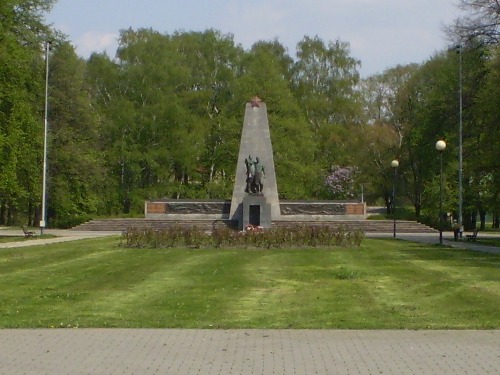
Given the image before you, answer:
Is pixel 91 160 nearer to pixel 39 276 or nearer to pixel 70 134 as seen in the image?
pixel 70 134

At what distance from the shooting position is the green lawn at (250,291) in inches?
478

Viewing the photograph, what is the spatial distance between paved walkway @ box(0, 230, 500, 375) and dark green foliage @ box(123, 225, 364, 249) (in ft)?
63.0

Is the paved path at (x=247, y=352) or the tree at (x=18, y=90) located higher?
the tree at (x=18, y=90)

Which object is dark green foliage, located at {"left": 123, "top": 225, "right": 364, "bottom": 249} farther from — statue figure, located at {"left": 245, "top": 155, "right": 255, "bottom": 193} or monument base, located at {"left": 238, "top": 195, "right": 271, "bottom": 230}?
statue figure, located at {"left": 245, "top": 155, "right": 255, "bottom": 193}

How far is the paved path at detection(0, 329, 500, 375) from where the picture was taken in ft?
29.0

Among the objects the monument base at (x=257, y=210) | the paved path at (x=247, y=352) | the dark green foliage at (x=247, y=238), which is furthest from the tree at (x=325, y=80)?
the paved path at (x=247, y=352)

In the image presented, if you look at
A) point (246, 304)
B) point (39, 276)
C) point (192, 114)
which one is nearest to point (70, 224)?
point (192, 114)

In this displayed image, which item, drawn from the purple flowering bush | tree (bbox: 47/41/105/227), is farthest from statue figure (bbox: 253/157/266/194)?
the purple flowering bush

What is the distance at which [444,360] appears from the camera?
9.29 m

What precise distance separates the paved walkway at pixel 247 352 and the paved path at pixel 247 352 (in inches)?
0.4

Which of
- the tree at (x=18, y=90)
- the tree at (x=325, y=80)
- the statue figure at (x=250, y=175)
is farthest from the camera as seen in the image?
the tree at (x=325, y=80)

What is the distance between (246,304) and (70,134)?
144ft

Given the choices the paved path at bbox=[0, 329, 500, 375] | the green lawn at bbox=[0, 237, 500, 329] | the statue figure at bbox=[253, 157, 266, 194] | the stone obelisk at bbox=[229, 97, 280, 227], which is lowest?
the paved path at bbox=[0, 329, 500, 375]

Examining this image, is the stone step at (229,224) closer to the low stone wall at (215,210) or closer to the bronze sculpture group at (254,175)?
the low stone wall at (215,210)
